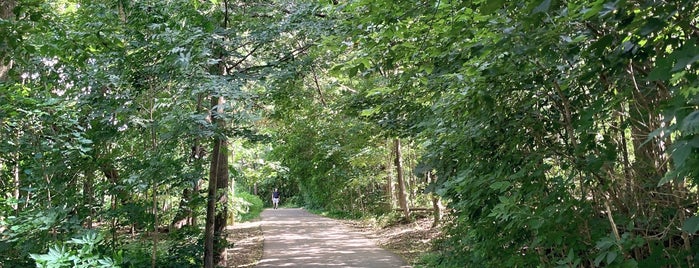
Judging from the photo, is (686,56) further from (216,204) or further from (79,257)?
(216,204)

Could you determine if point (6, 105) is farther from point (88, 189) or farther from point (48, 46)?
point (88, 189)

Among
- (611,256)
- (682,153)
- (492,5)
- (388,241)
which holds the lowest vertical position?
(388,241)

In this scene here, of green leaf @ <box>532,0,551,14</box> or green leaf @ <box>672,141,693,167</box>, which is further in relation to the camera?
green leaf @ <box>532,0,551,14</box>

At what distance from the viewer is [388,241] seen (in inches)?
538

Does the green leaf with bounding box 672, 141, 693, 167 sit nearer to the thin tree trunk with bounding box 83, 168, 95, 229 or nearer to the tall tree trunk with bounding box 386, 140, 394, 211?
the thin tree trunk with bounding box 83, 168, 95, 229

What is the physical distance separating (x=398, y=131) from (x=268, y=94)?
2856mm

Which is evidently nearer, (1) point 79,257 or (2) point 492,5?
(2) point 492,5

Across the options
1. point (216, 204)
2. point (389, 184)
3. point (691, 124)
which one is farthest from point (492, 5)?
point (389, 184)

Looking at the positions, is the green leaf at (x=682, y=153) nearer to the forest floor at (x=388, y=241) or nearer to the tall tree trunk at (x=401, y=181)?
the forest floor at (x=388, y=241)

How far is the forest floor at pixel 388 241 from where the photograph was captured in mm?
11133

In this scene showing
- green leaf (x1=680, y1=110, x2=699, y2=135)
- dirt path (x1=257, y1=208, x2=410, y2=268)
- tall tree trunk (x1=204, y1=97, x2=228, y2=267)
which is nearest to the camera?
green leaf (x1=680, y1=110, x2=699, y2=135)

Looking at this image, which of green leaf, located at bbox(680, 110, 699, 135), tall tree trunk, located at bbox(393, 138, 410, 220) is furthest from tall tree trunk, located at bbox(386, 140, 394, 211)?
green leaf, located at bbox(680, 110, 699, 135)

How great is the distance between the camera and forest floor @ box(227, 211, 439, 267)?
11133 mm

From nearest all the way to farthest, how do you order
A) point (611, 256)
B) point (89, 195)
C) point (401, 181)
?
point (611, 256) < point (89, 195) < point (401, 181)
